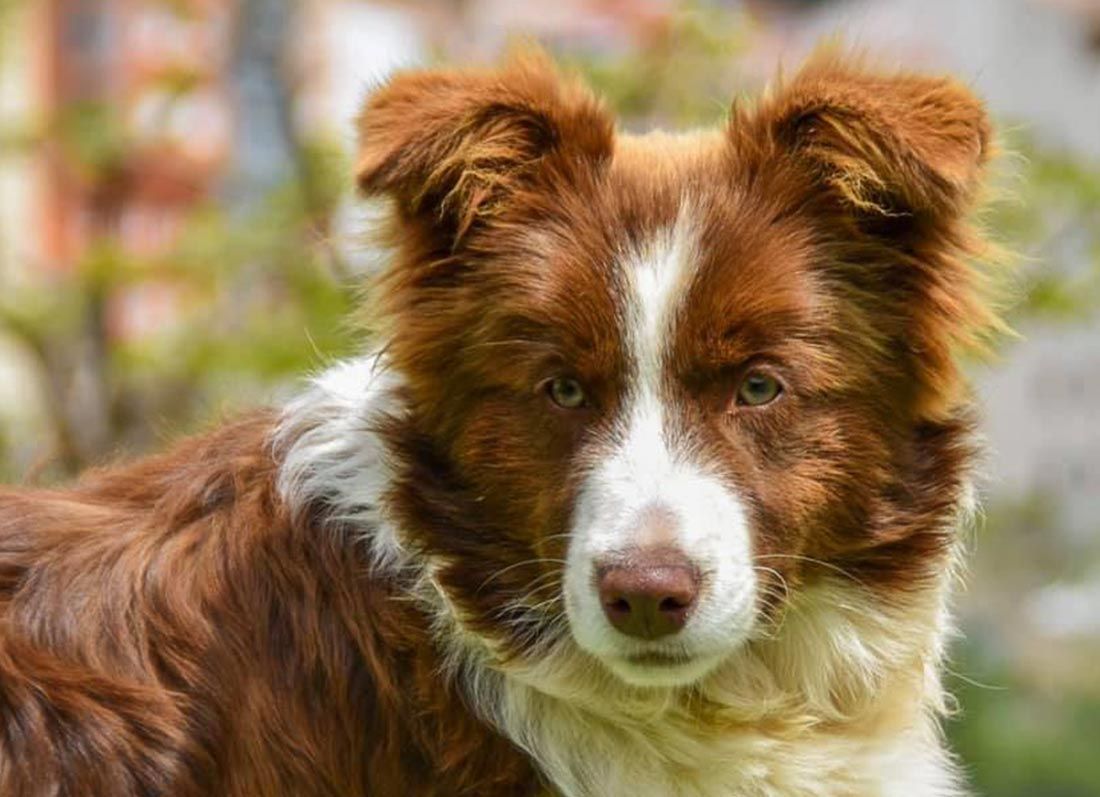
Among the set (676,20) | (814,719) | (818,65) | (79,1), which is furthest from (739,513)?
(79,1)

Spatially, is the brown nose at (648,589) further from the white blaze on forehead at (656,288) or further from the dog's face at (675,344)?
the white blaze on forehead at (656,288)

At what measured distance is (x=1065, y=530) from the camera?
17.3 m

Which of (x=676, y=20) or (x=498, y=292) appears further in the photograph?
(x=676, y=20)

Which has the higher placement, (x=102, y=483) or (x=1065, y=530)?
(x=102, y=483)

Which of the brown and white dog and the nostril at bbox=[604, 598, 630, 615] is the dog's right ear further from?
the nostril at bbox=[604, 598, 630, 615]

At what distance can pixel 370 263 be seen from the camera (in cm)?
533

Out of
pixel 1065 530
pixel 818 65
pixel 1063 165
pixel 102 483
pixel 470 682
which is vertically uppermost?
pixel 818 65

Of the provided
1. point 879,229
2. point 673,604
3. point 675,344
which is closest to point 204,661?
point 673,604

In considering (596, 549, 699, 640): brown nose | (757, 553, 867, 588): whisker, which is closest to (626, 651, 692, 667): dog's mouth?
(596, 549, 699, 640): brown nose

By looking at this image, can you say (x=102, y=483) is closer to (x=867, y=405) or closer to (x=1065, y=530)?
(x=867, y=405)

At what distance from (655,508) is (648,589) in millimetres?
210

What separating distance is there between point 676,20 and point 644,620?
7.09 metres

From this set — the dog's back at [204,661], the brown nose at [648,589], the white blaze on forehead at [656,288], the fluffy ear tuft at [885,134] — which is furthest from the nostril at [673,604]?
the fluffy ear tuft at [885,134]

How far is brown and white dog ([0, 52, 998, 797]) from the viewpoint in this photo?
461cm
